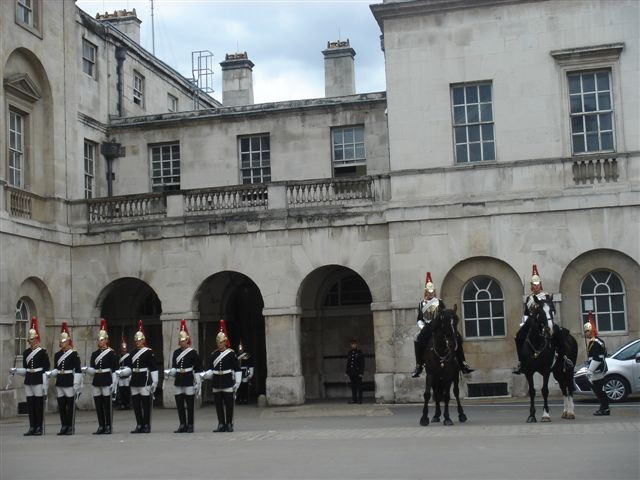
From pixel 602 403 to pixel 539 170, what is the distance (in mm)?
7795

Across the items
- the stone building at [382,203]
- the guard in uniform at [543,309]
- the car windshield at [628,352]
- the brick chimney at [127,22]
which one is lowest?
the car windshield at [628,352]

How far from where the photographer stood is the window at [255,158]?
3109cm

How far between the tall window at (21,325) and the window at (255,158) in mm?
7481

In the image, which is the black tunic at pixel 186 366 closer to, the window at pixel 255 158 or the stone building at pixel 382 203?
the stone building at pixel 382 203

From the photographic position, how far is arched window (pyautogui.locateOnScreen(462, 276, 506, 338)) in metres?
25.9

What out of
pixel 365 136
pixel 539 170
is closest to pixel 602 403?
pixel 539 170

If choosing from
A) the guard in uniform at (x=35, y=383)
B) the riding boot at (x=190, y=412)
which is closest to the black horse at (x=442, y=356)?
the riding boot at (x=190, y=412)

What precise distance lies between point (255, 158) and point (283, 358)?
6.80m

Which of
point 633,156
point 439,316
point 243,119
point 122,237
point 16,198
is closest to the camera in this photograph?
point 439,316

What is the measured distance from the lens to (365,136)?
30359 mm

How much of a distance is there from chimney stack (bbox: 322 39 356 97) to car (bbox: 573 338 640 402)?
Result: 1657 centimetres

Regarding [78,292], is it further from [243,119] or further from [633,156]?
[633,156]

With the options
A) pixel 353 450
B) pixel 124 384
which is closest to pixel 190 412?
pixel 124 384

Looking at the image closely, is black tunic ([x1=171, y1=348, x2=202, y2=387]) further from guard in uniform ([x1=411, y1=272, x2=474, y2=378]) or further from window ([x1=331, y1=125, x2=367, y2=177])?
window ([x1=331, y1=125, x2=367, y2=177])
